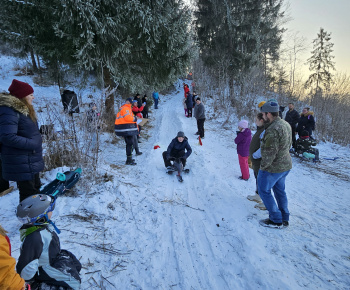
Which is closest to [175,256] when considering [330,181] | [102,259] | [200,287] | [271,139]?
[200,287]

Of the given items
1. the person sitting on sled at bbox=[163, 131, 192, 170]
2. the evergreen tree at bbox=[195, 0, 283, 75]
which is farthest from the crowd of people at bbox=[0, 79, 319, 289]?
the evergreen tree at bbox=[195, 0, 283, 75]

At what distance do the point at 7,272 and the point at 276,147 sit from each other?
3.27 metres

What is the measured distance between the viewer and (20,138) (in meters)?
2.47

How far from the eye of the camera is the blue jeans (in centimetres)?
309

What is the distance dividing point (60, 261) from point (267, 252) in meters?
2.67

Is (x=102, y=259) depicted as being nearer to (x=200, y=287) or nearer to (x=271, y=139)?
(x=200, y=287)

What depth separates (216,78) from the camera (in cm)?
1798

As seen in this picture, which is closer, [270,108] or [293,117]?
[270,108]

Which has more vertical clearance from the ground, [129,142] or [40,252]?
[129,142]

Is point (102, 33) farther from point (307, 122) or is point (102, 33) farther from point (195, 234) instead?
point (307, 122)

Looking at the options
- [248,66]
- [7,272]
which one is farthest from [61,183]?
[248,66]

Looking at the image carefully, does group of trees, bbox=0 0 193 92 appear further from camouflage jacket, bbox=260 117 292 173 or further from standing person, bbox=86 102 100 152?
camouflage jacket, bbox=260 117 292 173

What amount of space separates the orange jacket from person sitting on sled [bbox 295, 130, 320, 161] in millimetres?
8731

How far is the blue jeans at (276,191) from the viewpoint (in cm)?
309
